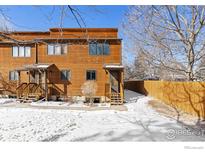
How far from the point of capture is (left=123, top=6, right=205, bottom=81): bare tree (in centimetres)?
511

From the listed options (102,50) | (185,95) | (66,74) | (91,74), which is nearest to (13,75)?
(66,74)

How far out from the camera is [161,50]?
20.2 ft

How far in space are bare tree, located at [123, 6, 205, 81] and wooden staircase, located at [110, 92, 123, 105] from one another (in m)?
1.66

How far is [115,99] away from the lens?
24.2 ft

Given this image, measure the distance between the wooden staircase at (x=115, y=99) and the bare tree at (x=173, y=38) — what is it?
166 centimetres

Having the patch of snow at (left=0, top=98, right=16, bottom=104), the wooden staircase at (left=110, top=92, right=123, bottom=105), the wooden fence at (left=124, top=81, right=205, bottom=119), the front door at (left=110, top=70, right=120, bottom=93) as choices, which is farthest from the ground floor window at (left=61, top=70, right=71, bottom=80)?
the wooden fence at (left=124, top=81, right=205, bottom=119)

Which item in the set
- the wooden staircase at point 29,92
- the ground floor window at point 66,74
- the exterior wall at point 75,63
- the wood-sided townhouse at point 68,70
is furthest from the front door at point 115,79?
the wooden staircase at point 29,92

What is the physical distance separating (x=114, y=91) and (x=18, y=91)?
3.35 metres

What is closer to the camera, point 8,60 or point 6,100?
point 6,100

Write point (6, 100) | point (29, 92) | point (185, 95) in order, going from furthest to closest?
1. point (29, 92)
2. point (6, 100)
3. point (185, 95)

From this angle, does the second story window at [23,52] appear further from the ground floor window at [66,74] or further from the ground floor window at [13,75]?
the ground floor window at [66,74]

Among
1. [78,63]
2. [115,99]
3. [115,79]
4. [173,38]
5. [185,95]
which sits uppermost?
[173,38]

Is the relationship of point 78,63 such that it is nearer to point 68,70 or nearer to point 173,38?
point 68,70

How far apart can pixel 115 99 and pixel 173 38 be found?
281 cm
